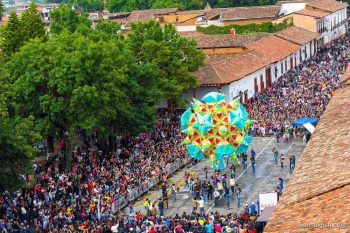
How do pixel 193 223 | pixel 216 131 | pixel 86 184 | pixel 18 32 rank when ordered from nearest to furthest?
pixel 193 223
pixel 86 184
pixel 216 131
pixel 18 32

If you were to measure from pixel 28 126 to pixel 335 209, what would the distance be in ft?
72.7

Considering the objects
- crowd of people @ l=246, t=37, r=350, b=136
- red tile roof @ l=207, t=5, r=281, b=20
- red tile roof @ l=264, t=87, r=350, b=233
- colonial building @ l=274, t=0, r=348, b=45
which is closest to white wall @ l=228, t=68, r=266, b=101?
crowd of people @ l=246, t=37, r=350, b=136

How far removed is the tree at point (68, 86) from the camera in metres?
45.8

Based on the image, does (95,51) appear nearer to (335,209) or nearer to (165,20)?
(335,209)

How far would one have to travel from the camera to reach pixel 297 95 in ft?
205

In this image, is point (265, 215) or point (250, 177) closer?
point (265, 215)

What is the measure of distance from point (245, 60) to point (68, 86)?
2710 centimetres

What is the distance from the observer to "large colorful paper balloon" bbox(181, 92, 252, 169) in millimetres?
44312

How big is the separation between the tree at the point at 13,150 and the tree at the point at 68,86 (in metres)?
6.20

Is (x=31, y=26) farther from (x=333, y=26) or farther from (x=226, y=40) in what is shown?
(x=333, y=26)

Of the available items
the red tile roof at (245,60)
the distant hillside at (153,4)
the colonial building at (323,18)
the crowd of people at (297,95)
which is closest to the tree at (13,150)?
the crowd of people at (297,95)

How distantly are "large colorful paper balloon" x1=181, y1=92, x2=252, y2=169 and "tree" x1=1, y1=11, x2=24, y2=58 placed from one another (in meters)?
18.0

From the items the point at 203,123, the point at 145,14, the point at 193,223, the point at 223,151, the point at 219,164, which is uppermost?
the point at 203,123

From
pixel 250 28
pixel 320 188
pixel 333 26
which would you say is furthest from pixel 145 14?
pixel 320 188
